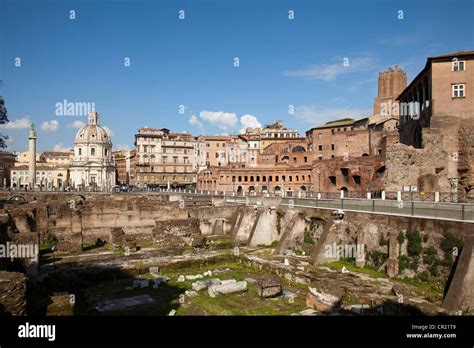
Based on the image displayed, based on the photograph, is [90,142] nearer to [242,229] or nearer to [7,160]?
[7,160]

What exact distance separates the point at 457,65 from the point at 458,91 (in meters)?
2.11

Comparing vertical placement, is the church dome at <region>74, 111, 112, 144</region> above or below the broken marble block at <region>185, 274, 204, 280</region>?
above

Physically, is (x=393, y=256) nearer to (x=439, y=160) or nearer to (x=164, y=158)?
(x=439, y=160)

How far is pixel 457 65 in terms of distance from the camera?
30.6 m

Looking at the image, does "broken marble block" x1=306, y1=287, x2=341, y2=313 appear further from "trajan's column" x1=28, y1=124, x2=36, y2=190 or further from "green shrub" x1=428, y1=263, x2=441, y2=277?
"trajan's column" x1=28, y1=124, x2=36, y2=190

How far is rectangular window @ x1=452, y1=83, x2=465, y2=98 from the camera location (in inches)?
1201

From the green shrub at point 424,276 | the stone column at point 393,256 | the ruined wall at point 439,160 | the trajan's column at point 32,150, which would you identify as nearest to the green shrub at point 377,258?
the stone column at point 393,256

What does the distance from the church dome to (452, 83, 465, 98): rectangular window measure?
224 ft

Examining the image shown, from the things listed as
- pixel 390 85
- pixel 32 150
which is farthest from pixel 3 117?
pixel 390 85

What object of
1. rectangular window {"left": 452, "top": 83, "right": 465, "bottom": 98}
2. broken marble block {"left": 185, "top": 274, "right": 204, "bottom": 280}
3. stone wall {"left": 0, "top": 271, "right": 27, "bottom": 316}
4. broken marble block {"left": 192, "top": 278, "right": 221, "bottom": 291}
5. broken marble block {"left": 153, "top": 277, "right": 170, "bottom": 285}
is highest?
rectangular window {"left": 452, "top": 83, "right": 465, "bottom": 98}

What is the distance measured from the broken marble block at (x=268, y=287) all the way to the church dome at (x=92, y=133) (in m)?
73.5

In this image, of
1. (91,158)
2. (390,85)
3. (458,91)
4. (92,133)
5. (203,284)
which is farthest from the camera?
(92,133)

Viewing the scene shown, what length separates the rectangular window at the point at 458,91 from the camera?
100 ft

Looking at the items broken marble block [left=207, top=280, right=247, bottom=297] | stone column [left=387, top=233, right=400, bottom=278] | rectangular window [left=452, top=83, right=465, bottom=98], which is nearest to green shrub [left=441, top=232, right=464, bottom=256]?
stone column [left=387, top=233, right=400, bottom=278]
